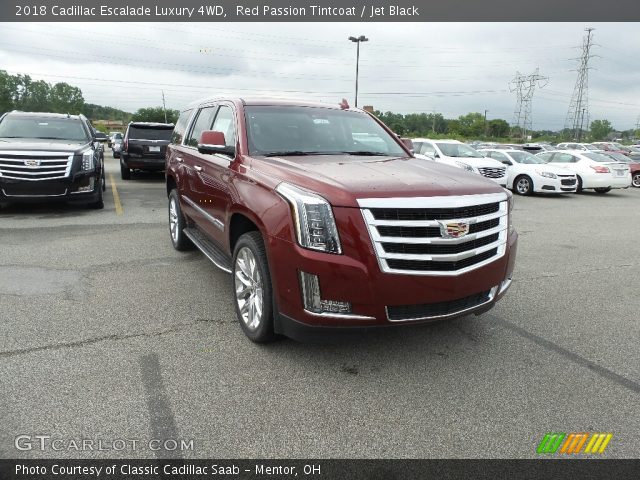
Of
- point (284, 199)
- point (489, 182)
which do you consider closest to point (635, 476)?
point (489, 182)

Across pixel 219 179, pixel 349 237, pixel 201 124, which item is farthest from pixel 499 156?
pixel 349 237

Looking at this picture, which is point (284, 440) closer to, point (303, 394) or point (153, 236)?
point (303, 394)

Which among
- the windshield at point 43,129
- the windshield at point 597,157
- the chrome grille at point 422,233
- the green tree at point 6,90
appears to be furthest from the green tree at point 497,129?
the chrome grille at point 422,233

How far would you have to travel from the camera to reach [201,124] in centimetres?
535

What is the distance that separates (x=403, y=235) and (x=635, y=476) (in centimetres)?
169

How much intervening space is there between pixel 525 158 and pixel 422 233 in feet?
51.3

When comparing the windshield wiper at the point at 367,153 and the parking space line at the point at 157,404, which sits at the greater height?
the windshield wiper at the point at 367,153

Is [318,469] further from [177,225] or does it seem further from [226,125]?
[177,225]

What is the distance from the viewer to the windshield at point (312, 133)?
4.11m

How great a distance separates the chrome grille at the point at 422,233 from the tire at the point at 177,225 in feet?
12.1

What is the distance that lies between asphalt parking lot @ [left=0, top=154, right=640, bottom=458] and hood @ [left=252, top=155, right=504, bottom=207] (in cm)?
124

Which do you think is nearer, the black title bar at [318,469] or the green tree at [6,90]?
the black title bar at [318,469]

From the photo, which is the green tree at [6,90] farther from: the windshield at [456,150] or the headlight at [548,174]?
the headlight at [548,174]

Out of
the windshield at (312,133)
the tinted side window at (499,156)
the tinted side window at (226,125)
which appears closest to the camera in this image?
the windshield at (312,133)
